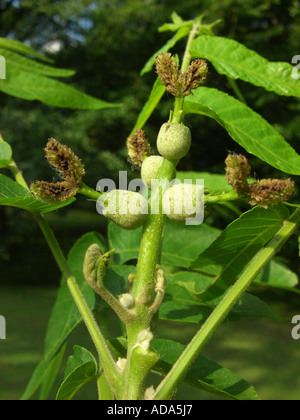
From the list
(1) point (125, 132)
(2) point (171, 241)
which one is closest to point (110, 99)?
(1) point (125, 132)

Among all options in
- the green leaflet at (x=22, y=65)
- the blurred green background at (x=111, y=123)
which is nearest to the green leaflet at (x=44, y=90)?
the green leaflet at (x=22, y=65)

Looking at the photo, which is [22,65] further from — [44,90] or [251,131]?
[251,131]

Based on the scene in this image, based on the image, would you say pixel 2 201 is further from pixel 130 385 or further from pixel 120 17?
pixel 120 17

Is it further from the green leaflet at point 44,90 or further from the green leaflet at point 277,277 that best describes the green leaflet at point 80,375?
the green leaflet at point 44,90

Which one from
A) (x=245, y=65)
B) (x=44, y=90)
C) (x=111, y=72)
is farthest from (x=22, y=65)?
(x=111, y=72)

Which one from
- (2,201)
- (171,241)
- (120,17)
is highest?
(120,17)
